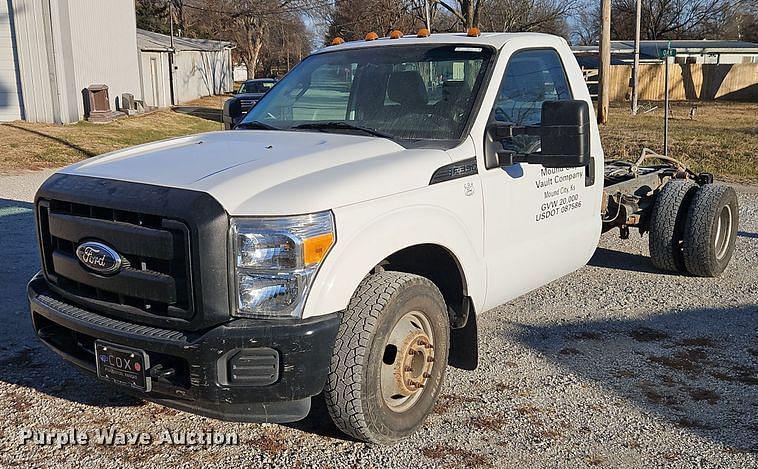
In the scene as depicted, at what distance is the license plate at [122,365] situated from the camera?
3.35 meters

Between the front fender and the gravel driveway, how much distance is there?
742 mm

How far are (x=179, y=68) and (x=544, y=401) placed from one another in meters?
37.1

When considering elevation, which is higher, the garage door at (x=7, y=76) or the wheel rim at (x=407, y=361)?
the garage door at (x=7, y=76)

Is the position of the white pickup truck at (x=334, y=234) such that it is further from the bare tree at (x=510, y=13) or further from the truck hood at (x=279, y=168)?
the bare tree at (x=510, y=13)

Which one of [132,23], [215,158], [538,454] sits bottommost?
[538,454]

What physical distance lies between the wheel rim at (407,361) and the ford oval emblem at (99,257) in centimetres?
128

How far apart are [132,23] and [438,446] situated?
28.3m

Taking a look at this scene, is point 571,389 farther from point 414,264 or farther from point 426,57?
point 426,57

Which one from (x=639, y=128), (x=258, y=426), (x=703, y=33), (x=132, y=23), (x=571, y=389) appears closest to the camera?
(x=258, y=426)

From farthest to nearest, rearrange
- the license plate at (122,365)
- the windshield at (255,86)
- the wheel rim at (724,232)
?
the windshield at (255,86) < the wheel rim at (724,232) < the license plate at (122,365)

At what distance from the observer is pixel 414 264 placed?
13.9 feet

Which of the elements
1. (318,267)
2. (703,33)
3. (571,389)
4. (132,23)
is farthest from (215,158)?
(703,33)

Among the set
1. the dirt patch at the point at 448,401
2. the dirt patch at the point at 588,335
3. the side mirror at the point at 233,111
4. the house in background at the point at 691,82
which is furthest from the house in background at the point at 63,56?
the house in background at the point at 691,82

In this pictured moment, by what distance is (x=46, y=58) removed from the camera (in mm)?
21219
